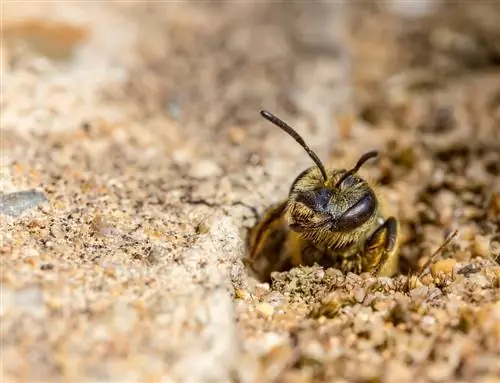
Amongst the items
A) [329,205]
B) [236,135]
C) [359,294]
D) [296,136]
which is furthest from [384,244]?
[236,135]

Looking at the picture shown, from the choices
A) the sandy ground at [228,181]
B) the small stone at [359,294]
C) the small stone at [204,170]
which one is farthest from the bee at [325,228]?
the small stone at [204,170]

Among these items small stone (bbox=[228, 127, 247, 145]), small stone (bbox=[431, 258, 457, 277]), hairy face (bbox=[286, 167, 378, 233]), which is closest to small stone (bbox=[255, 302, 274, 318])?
hairy face (bbox=[286, 167, 378, 233])

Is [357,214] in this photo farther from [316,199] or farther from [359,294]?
[359,294]

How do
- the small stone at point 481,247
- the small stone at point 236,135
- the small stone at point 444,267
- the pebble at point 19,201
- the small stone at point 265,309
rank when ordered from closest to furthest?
the small stone at point 265,309 → the pebble at point 19,201 → the small stone at point 444,267 → the small stone at point 481,247 → the small stone at point 236,135

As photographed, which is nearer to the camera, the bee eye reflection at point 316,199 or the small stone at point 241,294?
the small stone at point 241,294

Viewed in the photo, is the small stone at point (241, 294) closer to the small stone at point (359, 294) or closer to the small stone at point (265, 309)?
the small stone at point (265, 309)

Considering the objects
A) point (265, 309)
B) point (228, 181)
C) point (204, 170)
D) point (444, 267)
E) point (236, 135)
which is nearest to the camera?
point (265, 309)

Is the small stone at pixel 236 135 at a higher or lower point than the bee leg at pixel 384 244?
lower

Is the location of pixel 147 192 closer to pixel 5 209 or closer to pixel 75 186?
pixel 75 186
